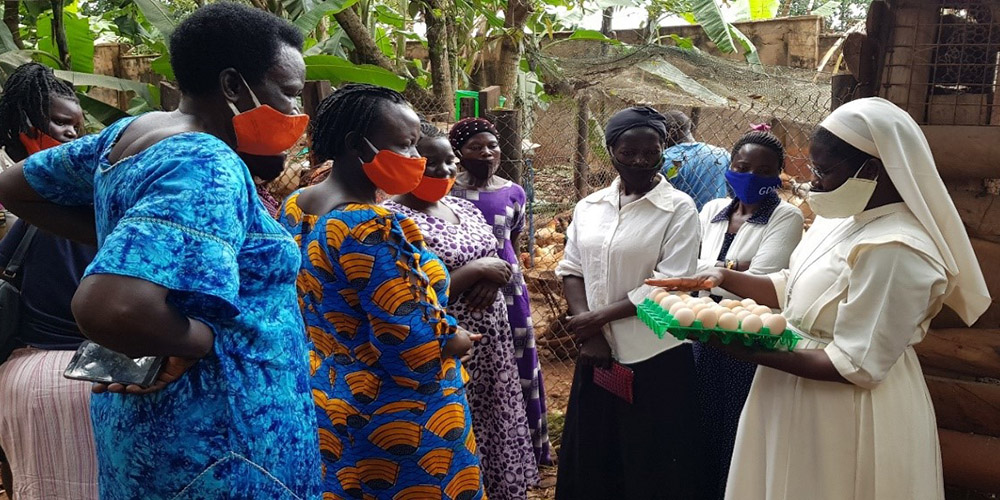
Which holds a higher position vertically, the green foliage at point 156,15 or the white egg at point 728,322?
the green foliage at point 156,15

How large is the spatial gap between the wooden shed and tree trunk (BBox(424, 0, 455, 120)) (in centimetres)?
445

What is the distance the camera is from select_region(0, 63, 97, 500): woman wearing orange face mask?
2.68 metres

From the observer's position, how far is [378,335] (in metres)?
2.26

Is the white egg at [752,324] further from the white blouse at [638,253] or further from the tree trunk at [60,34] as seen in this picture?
the tree trunk at [60,34]

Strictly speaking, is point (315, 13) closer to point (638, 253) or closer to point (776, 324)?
point (638, 253)

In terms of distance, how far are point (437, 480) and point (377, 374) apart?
0.40 m

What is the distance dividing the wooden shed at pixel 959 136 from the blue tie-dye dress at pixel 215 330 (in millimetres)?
2581

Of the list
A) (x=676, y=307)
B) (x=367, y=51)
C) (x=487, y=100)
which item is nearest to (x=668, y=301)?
(x=676, y=307)

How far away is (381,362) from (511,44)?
5664mm

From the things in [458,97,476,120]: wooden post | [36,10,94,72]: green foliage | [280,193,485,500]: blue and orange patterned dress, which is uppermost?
[36,10,94,72]: green foliage

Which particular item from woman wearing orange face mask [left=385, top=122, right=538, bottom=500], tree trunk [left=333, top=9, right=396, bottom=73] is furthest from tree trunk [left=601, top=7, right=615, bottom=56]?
woman wearing orange face mask [left=385, top=122, right=538, bottom=500]

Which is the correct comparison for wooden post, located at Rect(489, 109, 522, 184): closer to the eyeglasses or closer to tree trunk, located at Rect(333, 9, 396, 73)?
the eyeglasses

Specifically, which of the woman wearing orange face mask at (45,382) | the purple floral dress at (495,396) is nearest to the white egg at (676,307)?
the purple floral dress at (495,396)

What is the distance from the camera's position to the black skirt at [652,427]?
3.12m
